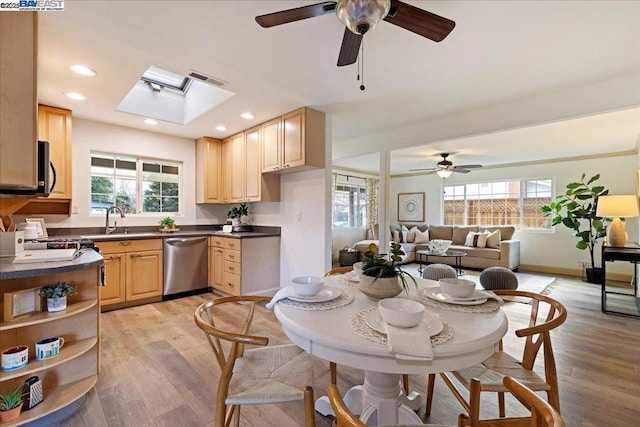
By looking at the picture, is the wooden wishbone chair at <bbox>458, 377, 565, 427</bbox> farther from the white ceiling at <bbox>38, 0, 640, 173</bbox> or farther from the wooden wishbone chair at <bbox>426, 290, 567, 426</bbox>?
the white ceiling at <bbox>38, 0, 640, 173</bbox>

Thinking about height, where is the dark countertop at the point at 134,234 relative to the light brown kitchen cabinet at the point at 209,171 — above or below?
below

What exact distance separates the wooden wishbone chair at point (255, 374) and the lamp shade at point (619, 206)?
14.8 ft

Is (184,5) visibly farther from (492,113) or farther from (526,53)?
(492,113)

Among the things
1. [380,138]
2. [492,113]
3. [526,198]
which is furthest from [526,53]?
[526,198]

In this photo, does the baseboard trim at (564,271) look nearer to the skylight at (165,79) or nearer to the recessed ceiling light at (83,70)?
the skylight at (165,79)

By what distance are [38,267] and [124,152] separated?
2972mm

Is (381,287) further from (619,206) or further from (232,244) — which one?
(619,206)

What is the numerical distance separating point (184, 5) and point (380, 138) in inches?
125

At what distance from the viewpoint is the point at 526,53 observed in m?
2.21

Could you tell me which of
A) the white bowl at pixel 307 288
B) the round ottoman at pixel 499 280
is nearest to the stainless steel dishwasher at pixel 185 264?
the white bowl at pixel 307 288

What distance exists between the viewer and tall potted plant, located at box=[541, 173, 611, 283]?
5.05 metres

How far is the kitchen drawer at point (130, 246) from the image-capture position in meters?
3.35

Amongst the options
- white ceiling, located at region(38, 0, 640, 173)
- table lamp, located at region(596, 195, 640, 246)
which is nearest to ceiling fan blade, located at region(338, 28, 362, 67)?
white ceiling, located at region(38, 0, 640, 173)

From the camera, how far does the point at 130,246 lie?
353 centimetres
